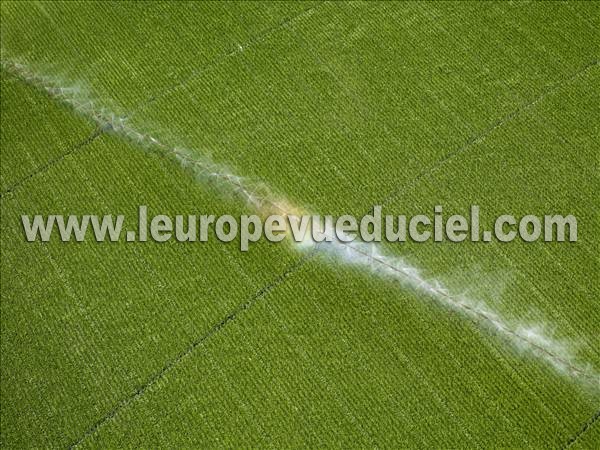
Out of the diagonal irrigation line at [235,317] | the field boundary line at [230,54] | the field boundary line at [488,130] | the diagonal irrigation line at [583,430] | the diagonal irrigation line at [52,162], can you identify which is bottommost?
the diagonal irrigation line at [583,430]

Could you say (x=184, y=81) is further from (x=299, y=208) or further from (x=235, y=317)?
(x=235, y=317)

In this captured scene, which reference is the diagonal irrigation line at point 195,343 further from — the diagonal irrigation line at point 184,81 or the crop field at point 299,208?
the diagonal irrigation line at point 184,81

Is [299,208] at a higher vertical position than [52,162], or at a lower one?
lower

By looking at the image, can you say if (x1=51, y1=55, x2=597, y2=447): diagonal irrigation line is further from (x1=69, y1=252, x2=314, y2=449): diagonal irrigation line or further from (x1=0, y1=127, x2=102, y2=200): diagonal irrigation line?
(x1=0, y1=127, x2=102, y2=200): diagonal irrigation line

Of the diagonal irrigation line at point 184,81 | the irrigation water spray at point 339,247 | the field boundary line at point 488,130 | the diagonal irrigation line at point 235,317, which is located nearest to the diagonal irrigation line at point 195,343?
the diagonal irrigation line at point 235,317

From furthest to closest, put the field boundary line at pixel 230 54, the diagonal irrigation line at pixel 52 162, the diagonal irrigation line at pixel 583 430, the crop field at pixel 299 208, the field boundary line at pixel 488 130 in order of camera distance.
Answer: the field boundary line at pixel 230 54
the diagonal irrigation line at pixel 52 162
the field boundary line at pixel 488 130
the crop field at pixel 299 208
the diagonal irrigation line at pixel 583 430

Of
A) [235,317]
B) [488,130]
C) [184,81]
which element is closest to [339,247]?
[235,317]
